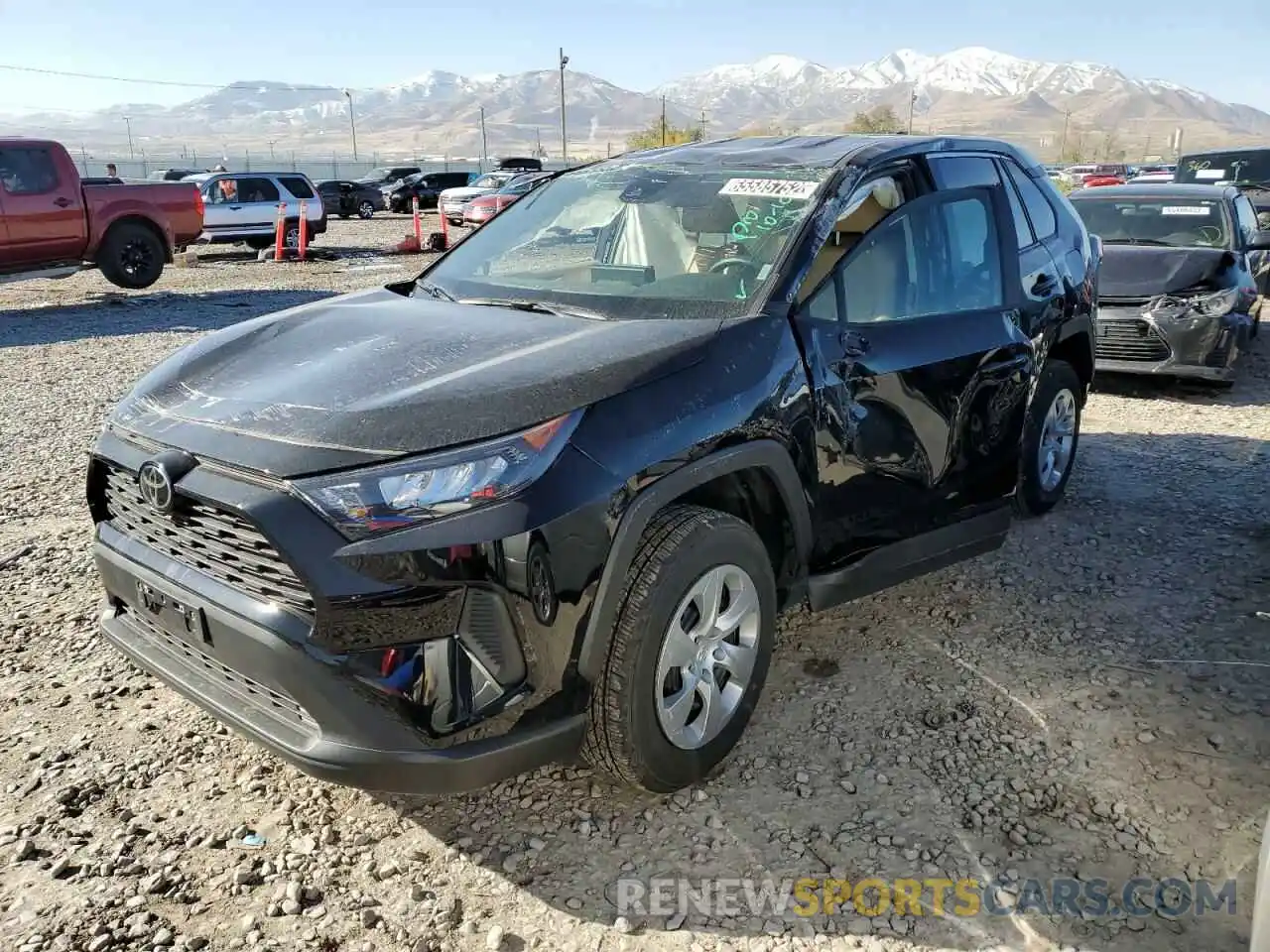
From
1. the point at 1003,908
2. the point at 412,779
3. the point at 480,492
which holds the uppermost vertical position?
the point at 480,492

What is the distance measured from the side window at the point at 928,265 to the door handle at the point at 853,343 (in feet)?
0.19

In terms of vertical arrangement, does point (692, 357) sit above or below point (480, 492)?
above

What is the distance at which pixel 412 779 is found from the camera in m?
2.24

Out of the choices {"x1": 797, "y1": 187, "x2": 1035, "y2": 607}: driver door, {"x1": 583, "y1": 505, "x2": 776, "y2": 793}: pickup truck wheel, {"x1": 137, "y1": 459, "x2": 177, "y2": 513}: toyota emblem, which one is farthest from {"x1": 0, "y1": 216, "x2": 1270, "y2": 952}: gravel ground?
{"x1": 137, "y1": 459, "x2": 177, "y2": 513}: toyota emblem

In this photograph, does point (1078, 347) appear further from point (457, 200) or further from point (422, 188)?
point (422, 188)

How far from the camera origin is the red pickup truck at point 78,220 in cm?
1203

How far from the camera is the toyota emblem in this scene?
2.41m

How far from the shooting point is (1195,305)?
748cm

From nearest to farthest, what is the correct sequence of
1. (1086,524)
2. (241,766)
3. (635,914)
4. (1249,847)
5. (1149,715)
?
(635,914)
(1249,847)
(241,766)
(1149,715)
(1086,524)

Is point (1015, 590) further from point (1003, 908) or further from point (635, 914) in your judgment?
point (635, 914)

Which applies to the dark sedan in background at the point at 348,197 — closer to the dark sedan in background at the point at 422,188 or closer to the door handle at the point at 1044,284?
the dark sedan in background at the point at 422,188

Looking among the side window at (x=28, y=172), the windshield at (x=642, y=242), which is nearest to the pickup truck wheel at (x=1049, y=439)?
the windshield at (x=642, y=242)

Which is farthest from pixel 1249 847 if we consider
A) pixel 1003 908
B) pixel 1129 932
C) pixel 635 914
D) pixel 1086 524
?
pixel 1086 524

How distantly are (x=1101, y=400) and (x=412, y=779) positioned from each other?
6.91 metres
